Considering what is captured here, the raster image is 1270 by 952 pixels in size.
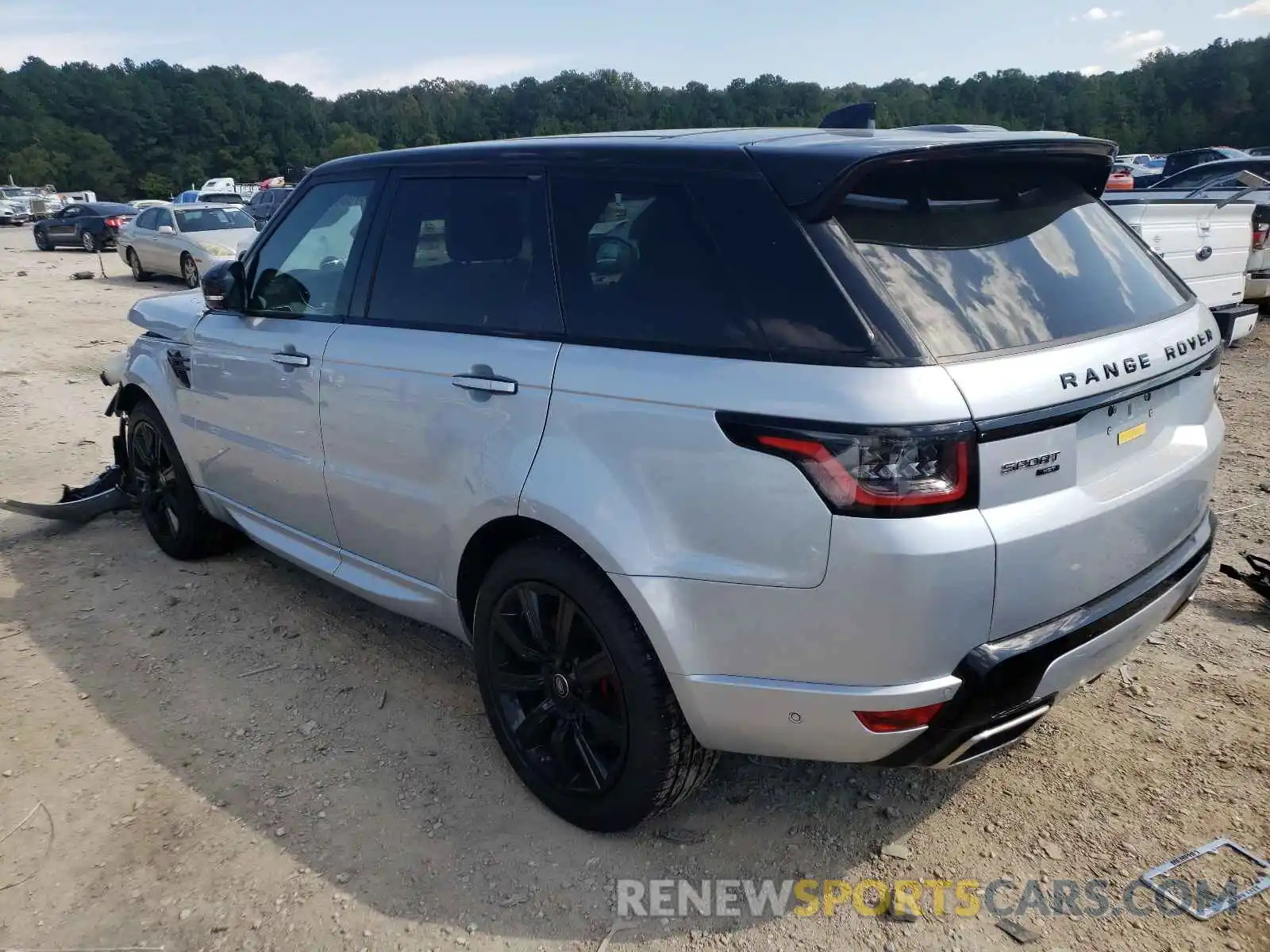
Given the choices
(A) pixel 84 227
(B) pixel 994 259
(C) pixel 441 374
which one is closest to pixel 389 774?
(C) pixel 441 374

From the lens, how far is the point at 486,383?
8.87 feet

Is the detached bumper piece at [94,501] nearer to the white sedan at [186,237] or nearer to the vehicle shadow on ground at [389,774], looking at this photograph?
the vehicle shadow on ground at [389,774]

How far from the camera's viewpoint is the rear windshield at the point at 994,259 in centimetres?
215

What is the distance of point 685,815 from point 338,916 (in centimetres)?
102

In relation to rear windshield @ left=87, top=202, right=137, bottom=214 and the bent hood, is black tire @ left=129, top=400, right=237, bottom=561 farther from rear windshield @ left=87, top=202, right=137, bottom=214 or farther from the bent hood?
rear windshield @ left=87, top=202, right=137, bottom=214

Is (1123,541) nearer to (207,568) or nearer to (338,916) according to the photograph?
(338,916)

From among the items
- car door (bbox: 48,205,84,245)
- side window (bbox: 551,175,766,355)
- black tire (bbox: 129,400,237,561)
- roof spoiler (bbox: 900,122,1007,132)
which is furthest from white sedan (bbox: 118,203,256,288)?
roof spoiler (bbox: 900,122,1007,132)

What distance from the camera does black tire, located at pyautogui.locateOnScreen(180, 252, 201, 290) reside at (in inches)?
662

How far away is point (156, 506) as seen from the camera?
488cm

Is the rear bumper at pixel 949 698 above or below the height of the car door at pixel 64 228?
below

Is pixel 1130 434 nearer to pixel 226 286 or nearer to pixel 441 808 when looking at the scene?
pixel 441 808

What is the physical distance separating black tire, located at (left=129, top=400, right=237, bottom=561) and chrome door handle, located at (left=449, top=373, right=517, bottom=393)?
2.42 metres

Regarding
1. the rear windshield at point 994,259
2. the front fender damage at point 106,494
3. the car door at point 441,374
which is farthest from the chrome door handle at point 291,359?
the rear windshield at point 994,259

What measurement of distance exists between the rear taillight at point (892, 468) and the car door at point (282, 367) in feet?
6.83
